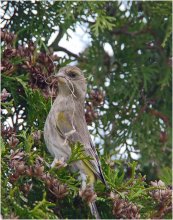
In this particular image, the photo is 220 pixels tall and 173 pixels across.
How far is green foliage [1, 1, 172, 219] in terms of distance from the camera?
472cm

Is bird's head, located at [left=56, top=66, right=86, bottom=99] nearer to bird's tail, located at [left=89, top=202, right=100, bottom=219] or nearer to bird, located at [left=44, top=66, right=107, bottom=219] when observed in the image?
bird, located at [left=44, top=66, right=107, bottom=219]

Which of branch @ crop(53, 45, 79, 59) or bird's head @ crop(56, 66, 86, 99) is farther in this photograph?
branch @ crop(53, 45, 79, 59)

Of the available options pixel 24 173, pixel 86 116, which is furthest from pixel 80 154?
pixel 86 116

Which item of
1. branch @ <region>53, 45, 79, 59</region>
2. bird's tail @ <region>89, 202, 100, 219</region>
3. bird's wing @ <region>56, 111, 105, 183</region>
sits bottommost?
bird's tail @ <region>89, 202, 100, 219</region>

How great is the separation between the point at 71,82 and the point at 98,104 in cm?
41

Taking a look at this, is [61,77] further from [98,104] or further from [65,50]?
[65,50]

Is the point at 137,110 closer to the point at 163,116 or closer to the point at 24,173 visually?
the point at 163,116

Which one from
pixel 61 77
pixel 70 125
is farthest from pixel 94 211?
pixel 61 77

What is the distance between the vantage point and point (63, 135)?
586cm

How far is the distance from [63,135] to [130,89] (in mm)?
1985

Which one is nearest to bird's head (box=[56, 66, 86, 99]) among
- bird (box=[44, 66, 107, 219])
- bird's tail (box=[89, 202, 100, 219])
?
bird (box=[44, 66, 107, 219])

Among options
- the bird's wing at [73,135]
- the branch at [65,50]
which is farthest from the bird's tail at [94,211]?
the branch at [65,50]

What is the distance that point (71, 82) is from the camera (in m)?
6.24

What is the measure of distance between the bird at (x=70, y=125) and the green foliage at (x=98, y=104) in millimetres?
83
